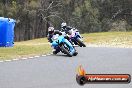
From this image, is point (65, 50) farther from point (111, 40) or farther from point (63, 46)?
point (111, 40)

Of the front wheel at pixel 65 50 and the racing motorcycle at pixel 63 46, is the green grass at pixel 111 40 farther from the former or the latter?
the front wheel at pixel 65 50

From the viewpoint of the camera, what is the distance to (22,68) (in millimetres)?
12852

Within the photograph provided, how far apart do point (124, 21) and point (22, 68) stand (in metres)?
42.0

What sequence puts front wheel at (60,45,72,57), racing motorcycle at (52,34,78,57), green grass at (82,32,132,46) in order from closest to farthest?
front wheel at (60,45,72,57), racing motorcycle at (52,34,78,57), green grass at (82,32,132,46)

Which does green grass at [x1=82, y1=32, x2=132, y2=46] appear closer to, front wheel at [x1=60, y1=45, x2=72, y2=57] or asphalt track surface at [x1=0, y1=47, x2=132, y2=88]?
front wheel at [x1=60, y1=45, x2=72, y2=57]

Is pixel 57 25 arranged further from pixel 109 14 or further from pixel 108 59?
pixel 108 59

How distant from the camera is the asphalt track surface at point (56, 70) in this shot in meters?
9.92

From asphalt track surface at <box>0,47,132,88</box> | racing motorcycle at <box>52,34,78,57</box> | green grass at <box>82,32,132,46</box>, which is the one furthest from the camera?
green grass at <box>82,32,132,46</box>

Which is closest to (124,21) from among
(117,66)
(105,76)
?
(117,66)

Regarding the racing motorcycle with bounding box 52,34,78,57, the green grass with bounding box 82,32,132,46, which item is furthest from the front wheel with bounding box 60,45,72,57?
the green grass with bounding box 82,32,132,46

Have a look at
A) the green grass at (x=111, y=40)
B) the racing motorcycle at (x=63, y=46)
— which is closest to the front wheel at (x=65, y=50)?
the racing motorcycle at (x=63, y=46)

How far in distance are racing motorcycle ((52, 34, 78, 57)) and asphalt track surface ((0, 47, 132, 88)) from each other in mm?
567

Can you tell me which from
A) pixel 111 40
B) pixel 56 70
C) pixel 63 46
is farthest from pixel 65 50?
pixel 111 40

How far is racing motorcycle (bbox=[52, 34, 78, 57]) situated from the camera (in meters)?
17.2
